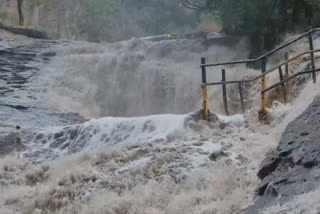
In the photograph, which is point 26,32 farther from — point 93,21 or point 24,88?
point 93,21

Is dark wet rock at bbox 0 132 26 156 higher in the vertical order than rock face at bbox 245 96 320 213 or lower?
lower

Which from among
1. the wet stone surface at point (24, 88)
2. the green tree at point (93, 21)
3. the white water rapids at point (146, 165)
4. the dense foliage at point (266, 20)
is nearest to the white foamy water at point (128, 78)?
the wet stone surface at point (24, 88)

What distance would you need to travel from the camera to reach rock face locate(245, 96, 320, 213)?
6.02 m

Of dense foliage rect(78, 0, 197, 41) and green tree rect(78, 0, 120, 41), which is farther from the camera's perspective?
dense foliage rect(78, 0, 197, 41)

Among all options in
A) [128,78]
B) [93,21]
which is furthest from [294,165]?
[93,21]

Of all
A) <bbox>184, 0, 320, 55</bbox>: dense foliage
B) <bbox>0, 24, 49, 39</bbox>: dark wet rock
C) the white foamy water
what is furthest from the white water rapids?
<bbox>0, 24, 49, 39</bbox>: dark wet rock

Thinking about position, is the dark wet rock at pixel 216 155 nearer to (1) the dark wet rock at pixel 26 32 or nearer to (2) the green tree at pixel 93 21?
(1) the dark wet rock at pixel 26 32

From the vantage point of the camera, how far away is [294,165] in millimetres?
6719

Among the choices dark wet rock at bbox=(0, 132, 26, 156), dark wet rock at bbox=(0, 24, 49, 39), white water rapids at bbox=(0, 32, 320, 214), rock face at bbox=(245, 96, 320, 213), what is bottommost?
dark wet rock at bbox=(0, 132, 26, 156)

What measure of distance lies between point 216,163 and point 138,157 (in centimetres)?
169

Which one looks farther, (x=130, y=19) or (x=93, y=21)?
Answer: (x=130, y=19)

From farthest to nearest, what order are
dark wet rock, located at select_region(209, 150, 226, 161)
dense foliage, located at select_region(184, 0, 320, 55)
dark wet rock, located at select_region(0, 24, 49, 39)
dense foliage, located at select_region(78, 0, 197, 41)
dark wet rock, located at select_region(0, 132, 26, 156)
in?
dense foliage, located at select_region(78, 0, 197, 41) < dark wet rock, located at select_region(0, 24, 49, 39) < dense foliage, located at select_region(184, 0, 320, 55) < dark wet rock, located at select_region(0, 132, 26, 156) < dark wet rock, located at select_region(209, 150, 226, 161)

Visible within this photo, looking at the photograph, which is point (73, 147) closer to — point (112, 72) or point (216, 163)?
point (216, 163)

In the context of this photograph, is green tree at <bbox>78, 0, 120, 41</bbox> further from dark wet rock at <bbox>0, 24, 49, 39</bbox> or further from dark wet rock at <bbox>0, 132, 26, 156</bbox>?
dark wet rock at <bbox>0, 132, 26, 156</bbox>
